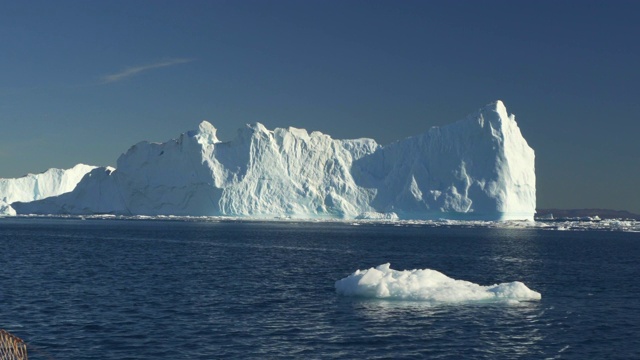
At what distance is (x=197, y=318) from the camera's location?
76.3 feet

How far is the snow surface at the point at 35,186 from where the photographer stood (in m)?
168

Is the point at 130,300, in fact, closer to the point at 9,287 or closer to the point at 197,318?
the point at 197,318

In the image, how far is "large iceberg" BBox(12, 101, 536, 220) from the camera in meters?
109

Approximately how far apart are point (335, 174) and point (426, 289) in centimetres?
9480

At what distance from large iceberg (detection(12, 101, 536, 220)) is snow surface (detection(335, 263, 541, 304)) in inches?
3213

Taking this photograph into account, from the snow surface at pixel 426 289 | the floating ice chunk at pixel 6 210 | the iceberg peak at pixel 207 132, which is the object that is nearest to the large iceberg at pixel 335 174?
the iceberg peak at pixel 207 132

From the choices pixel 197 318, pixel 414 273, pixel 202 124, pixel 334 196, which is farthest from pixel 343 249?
pixel 202 124

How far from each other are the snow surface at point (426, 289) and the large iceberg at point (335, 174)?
81.6 metres

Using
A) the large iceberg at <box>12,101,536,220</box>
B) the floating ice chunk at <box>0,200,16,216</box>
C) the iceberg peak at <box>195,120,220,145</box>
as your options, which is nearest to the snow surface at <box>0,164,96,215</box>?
the floating ice chunk at <box>0,200,16,216</box>

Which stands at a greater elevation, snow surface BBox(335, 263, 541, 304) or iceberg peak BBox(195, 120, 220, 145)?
iceberg peak BBox(195, 120, 220, 145)

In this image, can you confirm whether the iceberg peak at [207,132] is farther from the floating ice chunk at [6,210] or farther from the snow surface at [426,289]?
the snow surface at [426,289]

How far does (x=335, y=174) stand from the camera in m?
122

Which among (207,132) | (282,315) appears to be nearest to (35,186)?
(207,132)

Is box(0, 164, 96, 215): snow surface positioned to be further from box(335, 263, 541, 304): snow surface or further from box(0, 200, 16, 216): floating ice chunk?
box(335, 263, 541, 304): snow surface
